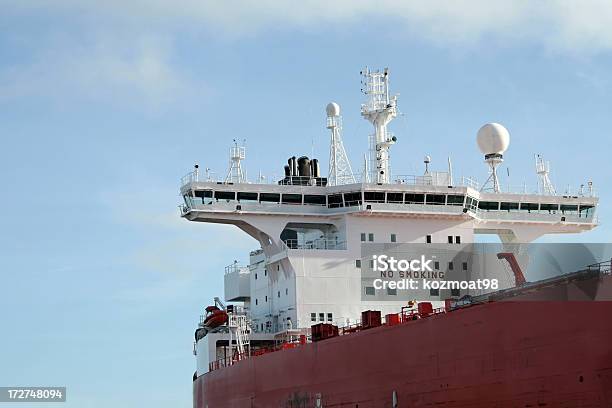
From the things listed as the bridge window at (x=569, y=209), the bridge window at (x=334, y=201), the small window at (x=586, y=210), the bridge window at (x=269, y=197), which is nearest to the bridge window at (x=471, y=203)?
the bridge window at (x=569, y=209)

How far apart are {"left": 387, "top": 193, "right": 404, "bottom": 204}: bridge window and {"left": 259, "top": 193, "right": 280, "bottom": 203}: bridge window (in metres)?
3.91

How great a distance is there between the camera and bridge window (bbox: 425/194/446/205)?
116ft

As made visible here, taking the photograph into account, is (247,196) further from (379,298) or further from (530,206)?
(530,206)

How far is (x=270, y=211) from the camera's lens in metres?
35.4

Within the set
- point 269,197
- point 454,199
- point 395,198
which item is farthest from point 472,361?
point 269,197

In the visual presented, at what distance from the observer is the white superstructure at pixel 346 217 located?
111 ft

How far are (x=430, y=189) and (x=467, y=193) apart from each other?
53.4 inches

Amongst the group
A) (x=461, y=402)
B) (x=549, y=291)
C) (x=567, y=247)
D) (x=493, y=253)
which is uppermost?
(x=493, y=253)

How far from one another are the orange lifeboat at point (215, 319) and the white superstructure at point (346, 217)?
3.80 feet

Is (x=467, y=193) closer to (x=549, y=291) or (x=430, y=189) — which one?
(x=430, y=189)

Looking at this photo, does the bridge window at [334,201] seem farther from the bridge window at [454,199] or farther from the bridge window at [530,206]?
the bridge window at [530,206]

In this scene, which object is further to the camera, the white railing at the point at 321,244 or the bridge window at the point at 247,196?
the bridge window at the point at 247,196

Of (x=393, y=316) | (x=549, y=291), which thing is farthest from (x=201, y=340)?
(x=549, y=291)

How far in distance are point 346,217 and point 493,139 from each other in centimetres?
647
